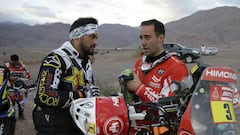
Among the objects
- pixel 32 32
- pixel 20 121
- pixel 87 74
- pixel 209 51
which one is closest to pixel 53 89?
pixel 87 74

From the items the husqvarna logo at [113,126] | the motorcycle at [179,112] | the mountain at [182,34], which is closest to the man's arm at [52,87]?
the motorcycle at [179,112]

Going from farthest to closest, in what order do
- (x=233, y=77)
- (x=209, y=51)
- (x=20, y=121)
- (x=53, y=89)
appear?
1. (x=209, y=51)
2. (x=20, y=121)
3. (x=53, y=89)
4. (x=233, y=77)

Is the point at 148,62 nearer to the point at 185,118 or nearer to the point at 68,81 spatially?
the point at 68,81

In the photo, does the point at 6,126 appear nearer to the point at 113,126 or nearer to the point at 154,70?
the point at 154,70

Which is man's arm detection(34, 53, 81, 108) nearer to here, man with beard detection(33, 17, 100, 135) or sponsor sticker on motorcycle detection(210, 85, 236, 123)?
man with beard detection(33, 17, 100, 135)

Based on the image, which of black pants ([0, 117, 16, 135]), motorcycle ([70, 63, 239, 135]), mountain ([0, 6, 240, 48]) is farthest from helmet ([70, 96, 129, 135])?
mountain ([0, 6, 240, 48])

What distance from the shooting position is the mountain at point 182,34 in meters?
108

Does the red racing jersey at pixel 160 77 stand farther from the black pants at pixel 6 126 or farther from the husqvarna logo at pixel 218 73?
the black pants at pixel 6 126

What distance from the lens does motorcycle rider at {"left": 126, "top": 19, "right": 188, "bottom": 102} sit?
2.72 meters

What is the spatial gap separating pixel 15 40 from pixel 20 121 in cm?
10913

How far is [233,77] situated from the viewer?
6.51 feet

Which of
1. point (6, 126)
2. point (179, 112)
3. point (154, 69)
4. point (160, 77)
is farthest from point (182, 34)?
point (179, 112)

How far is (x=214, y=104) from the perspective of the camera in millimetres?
1866

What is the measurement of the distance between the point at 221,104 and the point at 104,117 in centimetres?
68
